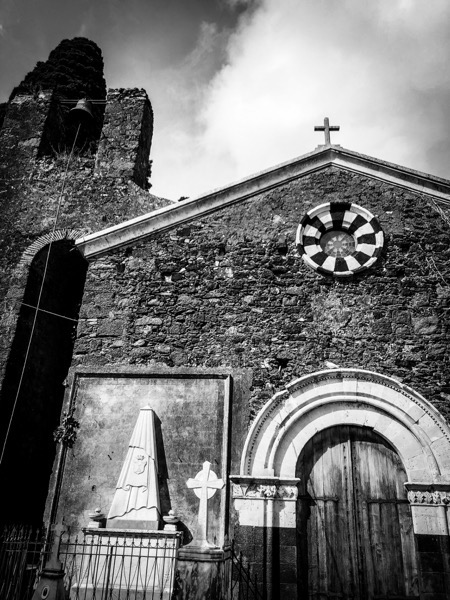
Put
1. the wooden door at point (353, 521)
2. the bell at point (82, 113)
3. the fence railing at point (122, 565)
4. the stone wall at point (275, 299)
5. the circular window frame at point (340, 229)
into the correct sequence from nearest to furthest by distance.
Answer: the fence railing at point (122, 565), the wooden door at point (353, 521), the stone wall at point (275, 299), the circular window frame at point (340, 229), the bell at point (82, 113)

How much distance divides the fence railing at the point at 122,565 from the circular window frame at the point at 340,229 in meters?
4.57

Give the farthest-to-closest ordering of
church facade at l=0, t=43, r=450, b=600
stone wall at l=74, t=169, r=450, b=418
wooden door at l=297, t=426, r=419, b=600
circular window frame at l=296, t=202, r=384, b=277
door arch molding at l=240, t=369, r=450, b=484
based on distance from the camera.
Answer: circular window frame at l=296, t=202, r=384, b=277 < stone wall at l=74, t=169, r=450, b=418 < door arch molding at l=240, t=369, r=450, b=484 < church facade at l=0, t=43, r=450, b=600 < wooden door at l=297, t=426, r=419, b=600

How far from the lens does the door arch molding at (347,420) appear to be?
7195 mm

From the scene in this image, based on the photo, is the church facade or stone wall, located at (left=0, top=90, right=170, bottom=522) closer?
the church facade

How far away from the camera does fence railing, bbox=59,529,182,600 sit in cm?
641

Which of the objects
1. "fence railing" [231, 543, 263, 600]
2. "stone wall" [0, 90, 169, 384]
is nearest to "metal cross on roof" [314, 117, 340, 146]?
"stone wall" [0, 90, 169, 384]

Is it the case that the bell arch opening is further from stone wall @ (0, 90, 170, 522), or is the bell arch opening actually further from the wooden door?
the wooden door

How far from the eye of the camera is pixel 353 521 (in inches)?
280

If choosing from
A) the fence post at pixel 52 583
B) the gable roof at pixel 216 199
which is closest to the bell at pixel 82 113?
the gable roof at pixel 216 199

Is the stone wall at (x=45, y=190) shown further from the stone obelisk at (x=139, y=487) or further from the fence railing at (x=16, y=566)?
the fence railing at (x=16, y=566)

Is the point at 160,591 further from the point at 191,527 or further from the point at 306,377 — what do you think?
the point at 306,377

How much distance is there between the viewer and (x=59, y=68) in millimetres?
19125

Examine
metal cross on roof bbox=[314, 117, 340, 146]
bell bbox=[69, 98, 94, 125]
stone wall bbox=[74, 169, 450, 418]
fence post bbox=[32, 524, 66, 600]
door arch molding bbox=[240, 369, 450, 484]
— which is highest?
bell bbox=[69, 98, 94, 125]

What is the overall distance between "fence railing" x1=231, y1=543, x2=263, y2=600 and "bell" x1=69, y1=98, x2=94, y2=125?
987cm
